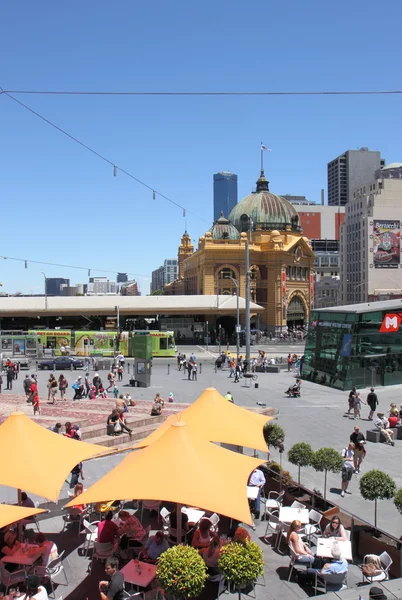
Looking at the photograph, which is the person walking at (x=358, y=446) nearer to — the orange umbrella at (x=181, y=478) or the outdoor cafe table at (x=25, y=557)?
the orange umbrella at (x=181, y=478)

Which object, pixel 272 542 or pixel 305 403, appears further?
pixel 305 403

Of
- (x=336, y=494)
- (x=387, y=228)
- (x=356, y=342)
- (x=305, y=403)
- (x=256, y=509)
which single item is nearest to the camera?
(x=256, y=509)

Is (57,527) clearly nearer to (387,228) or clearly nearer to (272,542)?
(272,542)

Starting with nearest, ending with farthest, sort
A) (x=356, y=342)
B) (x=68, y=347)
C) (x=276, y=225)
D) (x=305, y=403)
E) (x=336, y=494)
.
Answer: (x=336, y=494) → (x=305, y=403) → (x=356, y=342) → (x=68, y=347) → (x=276, y=225)

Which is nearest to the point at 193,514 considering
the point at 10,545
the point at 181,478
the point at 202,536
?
the point at 202,536

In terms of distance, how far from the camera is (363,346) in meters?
29.9

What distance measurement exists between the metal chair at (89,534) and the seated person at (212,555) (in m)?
2.04

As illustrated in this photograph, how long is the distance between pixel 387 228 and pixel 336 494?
92307 mm

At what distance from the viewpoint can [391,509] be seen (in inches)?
487

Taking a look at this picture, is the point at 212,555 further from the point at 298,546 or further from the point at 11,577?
the point at 11,577

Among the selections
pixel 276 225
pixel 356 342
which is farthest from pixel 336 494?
pixel 276 225

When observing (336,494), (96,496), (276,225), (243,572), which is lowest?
(336,494)

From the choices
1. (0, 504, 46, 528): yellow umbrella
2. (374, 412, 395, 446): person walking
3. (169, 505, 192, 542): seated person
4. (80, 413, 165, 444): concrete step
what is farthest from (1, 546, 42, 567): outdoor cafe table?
(374, 412, 395, 446): person walking

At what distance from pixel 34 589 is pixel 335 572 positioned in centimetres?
406
